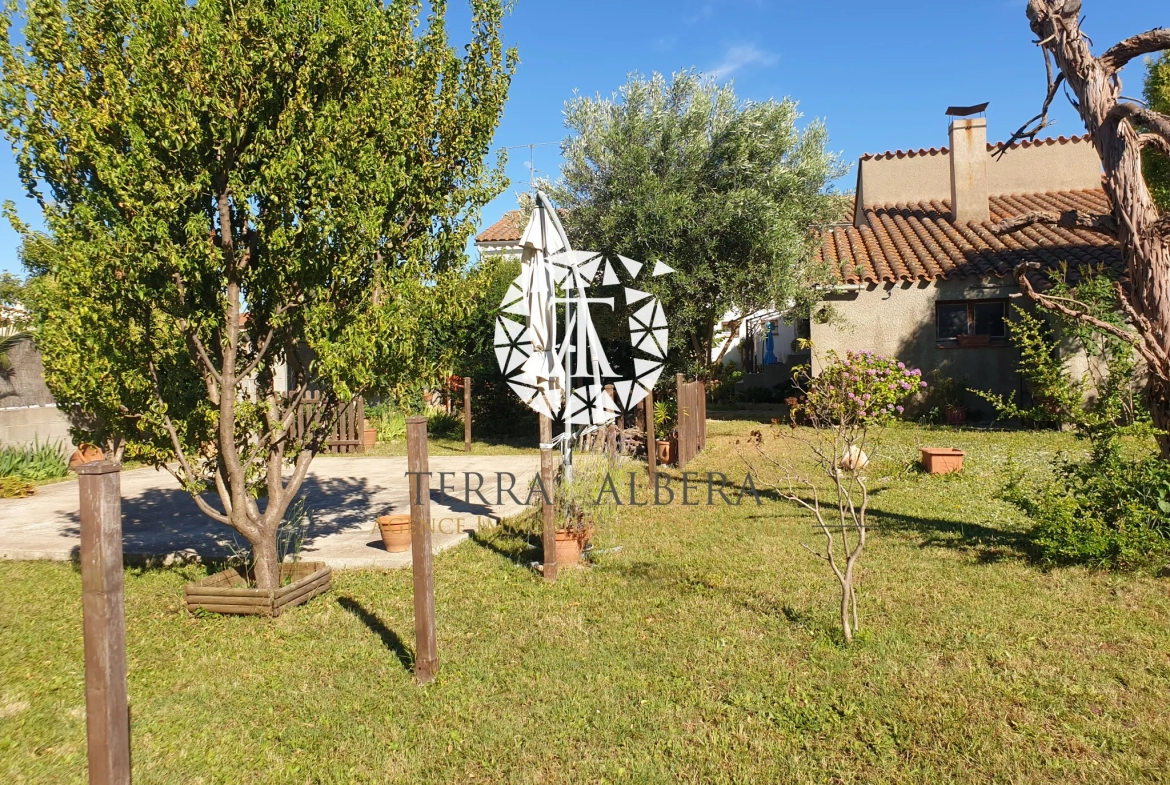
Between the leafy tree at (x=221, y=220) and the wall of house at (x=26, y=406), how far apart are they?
370 inches

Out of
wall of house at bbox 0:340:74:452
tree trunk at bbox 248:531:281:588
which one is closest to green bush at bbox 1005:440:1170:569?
tree trunk at bbox 248:531:281:588

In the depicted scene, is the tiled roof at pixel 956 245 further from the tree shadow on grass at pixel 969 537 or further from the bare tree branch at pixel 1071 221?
the bare tree branch at pixel 1071 221

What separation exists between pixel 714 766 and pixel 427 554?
1.97 metres

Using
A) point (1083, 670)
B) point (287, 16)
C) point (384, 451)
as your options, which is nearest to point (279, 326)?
point (287, 16)

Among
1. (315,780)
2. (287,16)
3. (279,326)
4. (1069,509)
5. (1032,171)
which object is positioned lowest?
(315,780)

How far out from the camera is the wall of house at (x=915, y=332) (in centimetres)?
1509

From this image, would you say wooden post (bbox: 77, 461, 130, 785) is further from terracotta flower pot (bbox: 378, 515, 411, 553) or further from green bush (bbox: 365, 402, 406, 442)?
green bush (bbox: 365, 402, 406, 442)

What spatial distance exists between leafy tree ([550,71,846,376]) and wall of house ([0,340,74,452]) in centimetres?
1013

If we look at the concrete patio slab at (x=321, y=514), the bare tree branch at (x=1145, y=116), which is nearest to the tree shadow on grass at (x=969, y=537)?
the bare tree branch at (x=1145, y=116)

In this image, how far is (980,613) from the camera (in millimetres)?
5176

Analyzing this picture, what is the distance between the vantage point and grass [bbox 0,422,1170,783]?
11.6 ft

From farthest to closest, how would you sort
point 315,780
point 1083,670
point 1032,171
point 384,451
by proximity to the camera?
point 1032,171
point 384,451
point 1083,670
point 315,780

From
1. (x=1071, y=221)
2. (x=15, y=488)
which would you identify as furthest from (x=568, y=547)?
(x=15, y=488)

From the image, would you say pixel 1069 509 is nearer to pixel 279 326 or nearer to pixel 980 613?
pixel 980 613
